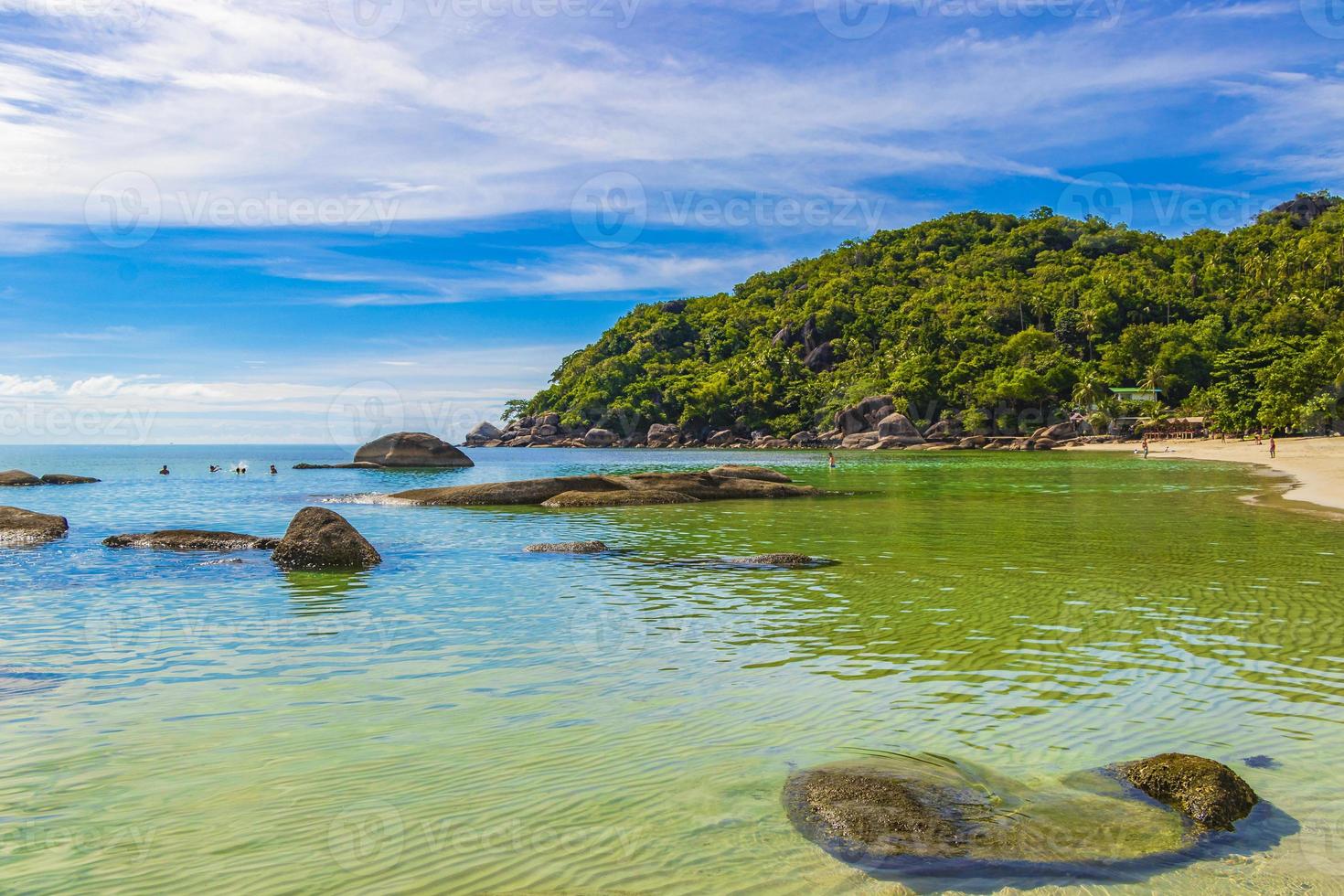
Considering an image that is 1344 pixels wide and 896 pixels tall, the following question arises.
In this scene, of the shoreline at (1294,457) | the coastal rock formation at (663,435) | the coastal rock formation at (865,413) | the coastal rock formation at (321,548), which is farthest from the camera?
the coastal rock formation at (663,435)

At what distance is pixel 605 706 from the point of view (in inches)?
327

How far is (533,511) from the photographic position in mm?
31438

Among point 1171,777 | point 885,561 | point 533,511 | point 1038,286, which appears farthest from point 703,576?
point 1038,286

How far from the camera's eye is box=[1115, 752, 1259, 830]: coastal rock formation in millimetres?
5555

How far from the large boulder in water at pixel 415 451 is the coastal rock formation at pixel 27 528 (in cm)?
3787

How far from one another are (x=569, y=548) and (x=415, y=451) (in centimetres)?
4571

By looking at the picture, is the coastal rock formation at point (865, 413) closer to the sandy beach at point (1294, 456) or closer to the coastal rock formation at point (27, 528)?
the sandy beach at point (1294, 456)

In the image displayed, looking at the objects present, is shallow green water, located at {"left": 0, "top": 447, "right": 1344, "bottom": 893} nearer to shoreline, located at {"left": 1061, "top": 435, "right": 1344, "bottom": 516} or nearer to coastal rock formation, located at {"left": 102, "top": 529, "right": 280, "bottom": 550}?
coastal rock formation, located at {"left": 102, "top": 529, "right": 280, "bottom": 550}

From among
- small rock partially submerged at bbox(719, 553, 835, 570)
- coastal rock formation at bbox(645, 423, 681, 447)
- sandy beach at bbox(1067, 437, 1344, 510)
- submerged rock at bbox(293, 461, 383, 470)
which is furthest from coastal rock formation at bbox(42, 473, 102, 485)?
coastal rock formation at bbox(645, 423, 681, 447)

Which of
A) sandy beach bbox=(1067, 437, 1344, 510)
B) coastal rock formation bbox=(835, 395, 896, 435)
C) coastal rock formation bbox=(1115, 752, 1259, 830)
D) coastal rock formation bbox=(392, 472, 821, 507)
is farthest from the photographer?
coastal rock formation bbox=(835, 395, 896, 435)

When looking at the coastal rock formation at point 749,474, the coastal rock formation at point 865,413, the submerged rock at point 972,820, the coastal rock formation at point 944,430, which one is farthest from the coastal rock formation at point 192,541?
the coastal rock formation at point 944,430

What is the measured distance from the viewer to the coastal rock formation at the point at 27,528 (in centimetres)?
2278

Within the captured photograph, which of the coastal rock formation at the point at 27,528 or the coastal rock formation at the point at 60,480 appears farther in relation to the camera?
the coastal rock formation at the point at 60,480

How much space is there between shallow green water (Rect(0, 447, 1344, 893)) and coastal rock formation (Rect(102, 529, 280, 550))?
6.67ft
